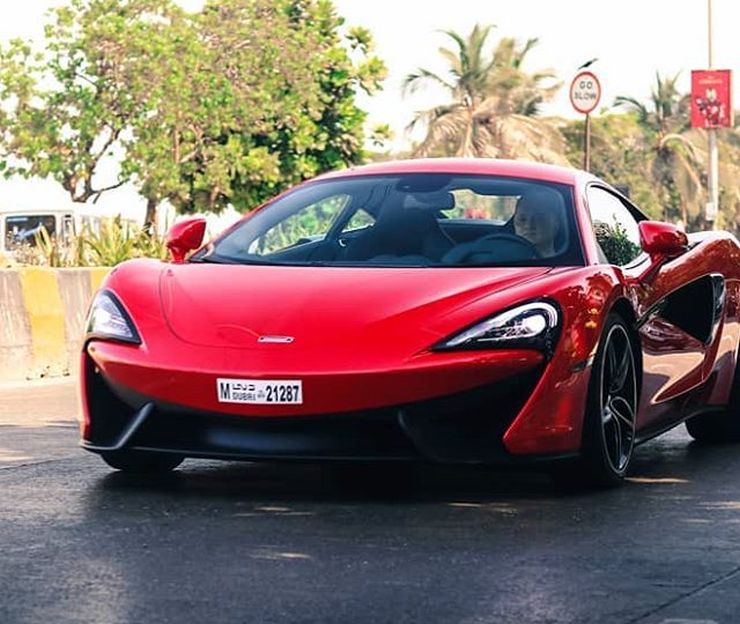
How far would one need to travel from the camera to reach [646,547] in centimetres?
629

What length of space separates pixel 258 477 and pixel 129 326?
3.03 ft

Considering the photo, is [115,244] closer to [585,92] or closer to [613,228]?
[613,228]

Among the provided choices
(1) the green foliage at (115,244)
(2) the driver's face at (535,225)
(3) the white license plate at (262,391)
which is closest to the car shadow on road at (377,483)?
(3) the white license plate at (262,391)

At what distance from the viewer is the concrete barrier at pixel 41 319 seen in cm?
1415

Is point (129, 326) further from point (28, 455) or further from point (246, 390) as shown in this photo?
point (28, 455)

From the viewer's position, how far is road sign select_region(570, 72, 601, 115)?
109ft

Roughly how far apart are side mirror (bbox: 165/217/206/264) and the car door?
166 cm

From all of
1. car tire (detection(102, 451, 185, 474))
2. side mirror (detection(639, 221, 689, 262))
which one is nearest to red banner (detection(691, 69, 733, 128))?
side mirror (detection(639, 221, 689, 262))

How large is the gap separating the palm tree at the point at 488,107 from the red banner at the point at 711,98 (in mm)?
12758

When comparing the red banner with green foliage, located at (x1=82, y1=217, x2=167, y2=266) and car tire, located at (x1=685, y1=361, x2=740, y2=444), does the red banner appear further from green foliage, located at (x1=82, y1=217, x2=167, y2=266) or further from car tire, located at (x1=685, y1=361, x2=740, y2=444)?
car tire, located at (x1=685, y1=361, x2=740, y2=444)

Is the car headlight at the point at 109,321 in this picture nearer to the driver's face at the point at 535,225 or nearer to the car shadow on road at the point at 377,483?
the car shadow on road at the point at 377,483

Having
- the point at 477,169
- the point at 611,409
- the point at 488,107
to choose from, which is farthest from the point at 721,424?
the point at 488,107

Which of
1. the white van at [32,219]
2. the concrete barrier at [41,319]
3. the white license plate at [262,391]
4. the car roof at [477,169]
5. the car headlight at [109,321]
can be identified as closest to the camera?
the white license plate at [262,391]

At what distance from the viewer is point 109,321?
750 cm
